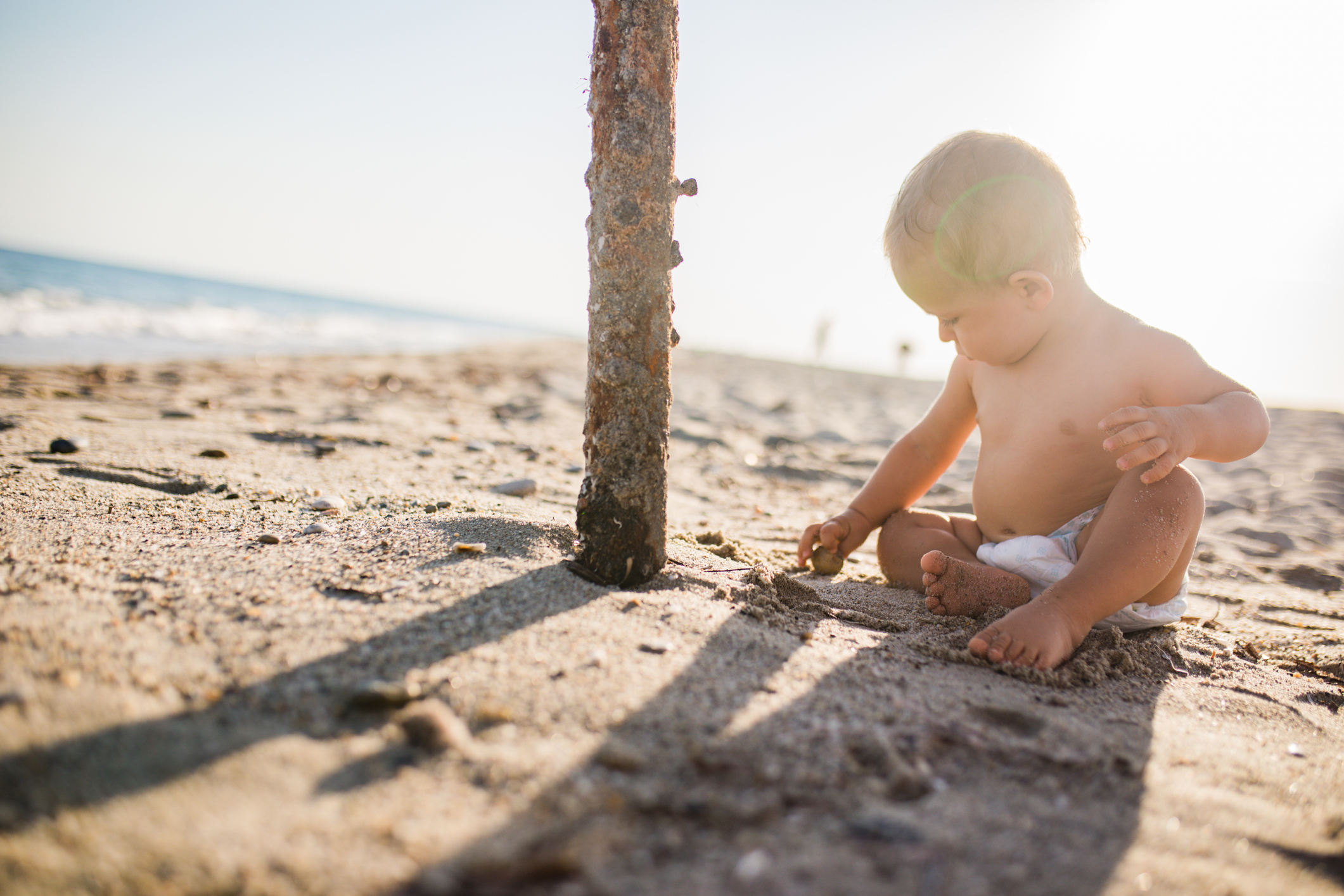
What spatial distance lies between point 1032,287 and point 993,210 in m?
0.25

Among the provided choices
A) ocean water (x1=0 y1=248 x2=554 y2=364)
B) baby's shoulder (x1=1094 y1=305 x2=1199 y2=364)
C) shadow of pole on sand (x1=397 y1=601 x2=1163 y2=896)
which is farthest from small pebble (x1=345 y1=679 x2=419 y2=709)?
ocean water (x1=0 y1=248 x2=554 y2=364)

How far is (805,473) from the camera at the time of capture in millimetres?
4340

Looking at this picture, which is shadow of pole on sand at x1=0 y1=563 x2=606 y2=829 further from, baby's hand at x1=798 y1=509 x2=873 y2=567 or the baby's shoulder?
the baby's shoulder

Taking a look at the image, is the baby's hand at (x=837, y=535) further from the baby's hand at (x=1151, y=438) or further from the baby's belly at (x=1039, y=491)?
the baby's hand at (x=1151, y=438)

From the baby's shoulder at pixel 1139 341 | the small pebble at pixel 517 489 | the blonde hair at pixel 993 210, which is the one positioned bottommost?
the small pebble at pixel 517 489

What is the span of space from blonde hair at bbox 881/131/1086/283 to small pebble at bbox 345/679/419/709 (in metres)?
1.70

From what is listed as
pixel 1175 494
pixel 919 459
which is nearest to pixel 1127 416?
pixel 1175 494

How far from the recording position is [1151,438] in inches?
64.7

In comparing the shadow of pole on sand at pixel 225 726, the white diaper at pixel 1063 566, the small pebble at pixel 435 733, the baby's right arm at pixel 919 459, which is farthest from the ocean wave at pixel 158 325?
the white diaper at pixel 1063 566

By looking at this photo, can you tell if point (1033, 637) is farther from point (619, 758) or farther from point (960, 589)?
point (619, 758)

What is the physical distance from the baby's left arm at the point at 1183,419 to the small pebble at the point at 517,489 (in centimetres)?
194

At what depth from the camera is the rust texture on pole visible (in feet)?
5.14

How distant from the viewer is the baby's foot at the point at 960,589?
1.93 m

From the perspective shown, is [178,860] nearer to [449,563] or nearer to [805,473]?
[449,563]
